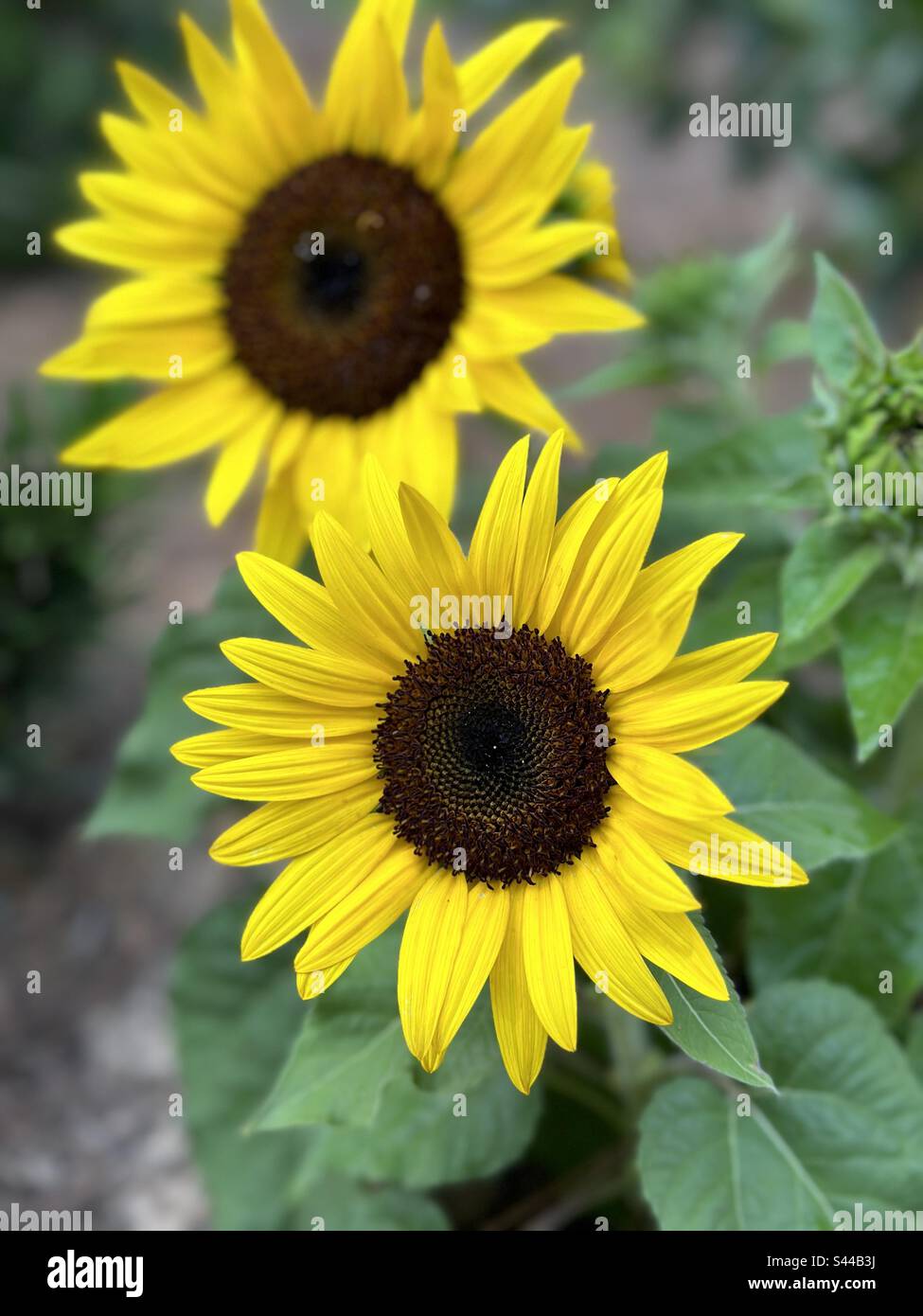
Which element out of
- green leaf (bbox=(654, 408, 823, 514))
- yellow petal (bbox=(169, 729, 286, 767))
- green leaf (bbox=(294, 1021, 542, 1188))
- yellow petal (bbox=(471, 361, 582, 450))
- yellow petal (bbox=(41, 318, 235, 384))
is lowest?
green leaf (bbox=(294, 1021, 542, 1188))

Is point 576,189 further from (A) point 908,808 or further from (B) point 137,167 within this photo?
(A) point 908,808

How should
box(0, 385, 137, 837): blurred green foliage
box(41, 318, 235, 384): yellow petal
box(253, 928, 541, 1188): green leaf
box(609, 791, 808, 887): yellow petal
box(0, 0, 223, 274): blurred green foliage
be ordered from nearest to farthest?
box(609, 791, 808, 887): yellow petal → box(253, 928, 541, 1188): green leaf → box(41, 318, 235, 384): yellow petal → box(0, 385, 137, 837): blurred green foliage → box(0, 0, 223, 274): blurred green foliage

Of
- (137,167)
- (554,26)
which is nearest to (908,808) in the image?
(554,26)

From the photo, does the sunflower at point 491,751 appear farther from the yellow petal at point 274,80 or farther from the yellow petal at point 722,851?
the yellow petal at point 274,80

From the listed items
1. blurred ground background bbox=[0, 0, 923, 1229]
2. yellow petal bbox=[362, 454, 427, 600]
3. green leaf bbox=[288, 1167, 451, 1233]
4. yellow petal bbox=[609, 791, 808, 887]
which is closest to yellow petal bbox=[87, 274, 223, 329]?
blurred ground background bbox=[0, 0, 923, 1229]

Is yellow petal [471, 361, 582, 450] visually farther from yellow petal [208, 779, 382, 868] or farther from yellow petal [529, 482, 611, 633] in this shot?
yellow petal [208, 779, 382, 868]

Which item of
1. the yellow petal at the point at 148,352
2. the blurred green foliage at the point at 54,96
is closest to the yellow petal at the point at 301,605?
the yellow petal at the point at 148,352
